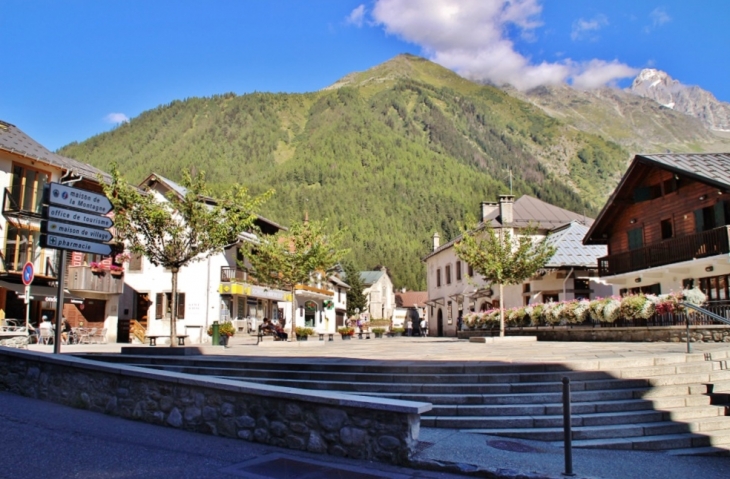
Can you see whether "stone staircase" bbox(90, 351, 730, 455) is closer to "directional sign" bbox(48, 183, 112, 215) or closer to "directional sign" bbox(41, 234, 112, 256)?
"directional sign" bbox(41, 234, 112, 256)

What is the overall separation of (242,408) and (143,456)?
133 centimetres

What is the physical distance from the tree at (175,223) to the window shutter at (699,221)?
1869 cm

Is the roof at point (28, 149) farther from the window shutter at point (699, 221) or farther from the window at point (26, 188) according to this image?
the window shutter at point (699, 221)

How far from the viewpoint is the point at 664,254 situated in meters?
26.0

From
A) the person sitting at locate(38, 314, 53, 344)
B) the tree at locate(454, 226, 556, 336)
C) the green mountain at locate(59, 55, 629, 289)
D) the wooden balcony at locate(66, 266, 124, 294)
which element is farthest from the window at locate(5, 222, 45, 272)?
the green mountain at locate(59, 55, 629, 289)

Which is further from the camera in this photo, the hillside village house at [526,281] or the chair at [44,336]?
the hillside village house at [526,281]

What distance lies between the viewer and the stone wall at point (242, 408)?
21.6 ft

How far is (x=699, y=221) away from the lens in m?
24.5

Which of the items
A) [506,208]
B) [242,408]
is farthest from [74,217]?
[506,208]

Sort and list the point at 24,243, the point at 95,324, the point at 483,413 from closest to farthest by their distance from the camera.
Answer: the point at 483,413 → the point at 24,243 → the point at 95,324

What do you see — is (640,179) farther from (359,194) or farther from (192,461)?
(359,194)

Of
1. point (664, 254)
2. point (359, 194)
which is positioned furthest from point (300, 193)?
point (664, 254)

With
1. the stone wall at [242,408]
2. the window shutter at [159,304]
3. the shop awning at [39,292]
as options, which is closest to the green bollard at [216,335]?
the shop awning at [39,292]

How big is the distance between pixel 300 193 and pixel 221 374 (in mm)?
129448
